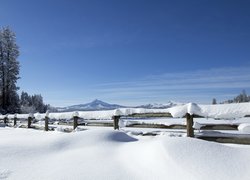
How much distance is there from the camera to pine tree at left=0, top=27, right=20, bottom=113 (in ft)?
141

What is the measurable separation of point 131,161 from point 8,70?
4093cm

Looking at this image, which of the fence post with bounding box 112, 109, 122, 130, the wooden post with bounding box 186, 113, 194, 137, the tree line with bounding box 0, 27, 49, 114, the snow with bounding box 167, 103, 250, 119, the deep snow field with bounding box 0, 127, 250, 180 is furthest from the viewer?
the tree line with bounding box 0, 27, 49, 114

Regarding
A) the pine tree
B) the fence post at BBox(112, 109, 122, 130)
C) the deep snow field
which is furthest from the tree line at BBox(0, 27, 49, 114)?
the deep snow field

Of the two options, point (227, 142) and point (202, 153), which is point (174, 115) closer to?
point (227, 142)

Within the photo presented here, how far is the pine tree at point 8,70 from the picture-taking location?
4300cm

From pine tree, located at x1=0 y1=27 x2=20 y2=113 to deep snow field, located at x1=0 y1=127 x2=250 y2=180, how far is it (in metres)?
37.7

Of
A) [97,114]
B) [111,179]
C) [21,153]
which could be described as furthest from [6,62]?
[111,179]

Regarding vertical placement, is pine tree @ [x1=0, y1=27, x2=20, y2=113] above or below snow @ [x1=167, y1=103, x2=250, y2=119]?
above

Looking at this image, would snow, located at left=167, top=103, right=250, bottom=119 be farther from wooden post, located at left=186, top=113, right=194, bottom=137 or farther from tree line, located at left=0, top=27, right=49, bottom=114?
tree line, located at left=0, top=27, right=49, bottom=114

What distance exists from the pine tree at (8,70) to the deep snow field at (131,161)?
37659mm

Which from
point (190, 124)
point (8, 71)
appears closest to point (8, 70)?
point (8, 71)

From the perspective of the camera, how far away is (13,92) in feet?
148

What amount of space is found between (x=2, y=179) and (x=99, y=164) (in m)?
1.86

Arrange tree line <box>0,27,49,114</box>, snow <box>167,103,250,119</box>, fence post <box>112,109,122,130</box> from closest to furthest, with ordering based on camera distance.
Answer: snow <box>167,103,250,119</box>
fence post <box>112,109,122,130</box>
tree line <box>0,27,49,114</box>
